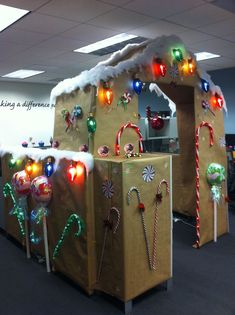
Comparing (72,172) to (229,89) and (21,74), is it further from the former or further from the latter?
(229,89)

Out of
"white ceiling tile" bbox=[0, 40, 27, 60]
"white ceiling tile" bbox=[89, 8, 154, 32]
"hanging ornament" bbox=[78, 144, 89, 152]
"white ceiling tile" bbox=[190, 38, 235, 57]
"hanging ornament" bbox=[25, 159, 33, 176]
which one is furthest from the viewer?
"white ceiling tile" bbox=[190, 38, 235, 57]

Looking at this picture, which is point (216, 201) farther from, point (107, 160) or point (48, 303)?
point (48, 303)

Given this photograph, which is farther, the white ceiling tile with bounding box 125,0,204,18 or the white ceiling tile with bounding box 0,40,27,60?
the white ceiling tile with bounding box 0,40,27,60

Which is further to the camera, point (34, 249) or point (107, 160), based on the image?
point (34, 249)

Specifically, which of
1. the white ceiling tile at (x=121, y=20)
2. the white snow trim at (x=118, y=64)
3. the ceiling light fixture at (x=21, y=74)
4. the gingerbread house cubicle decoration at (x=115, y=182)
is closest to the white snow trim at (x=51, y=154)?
the gingerbread house cubicle decoration at (x=115, y=182)

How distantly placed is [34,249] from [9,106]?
20.1 feet

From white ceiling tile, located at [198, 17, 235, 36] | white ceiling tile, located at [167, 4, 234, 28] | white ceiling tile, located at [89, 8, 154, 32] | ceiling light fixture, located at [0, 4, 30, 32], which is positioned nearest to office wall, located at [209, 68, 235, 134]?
white ceiling tile, located at [198, 17, 235, 36]

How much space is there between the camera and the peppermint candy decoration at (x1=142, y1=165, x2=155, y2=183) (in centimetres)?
252

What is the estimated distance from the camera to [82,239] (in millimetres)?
2676

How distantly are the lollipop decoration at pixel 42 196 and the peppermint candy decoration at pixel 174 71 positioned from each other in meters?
1.60

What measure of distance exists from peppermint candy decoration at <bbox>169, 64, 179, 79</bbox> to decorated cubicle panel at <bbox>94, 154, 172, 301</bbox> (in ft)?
3.24

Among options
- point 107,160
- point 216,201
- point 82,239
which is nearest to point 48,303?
point 82,239

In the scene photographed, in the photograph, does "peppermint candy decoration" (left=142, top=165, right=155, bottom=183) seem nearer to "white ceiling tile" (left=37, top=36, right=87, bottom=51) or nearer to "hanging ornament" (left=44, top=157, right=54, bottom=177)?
"hanging ornament" (left=44, top=157, right=54, bottom=177)

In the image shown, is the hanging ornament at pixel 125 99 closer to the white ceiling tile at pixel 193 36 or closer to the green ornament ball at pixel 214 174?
the green ornament ball at pixel 214 174
